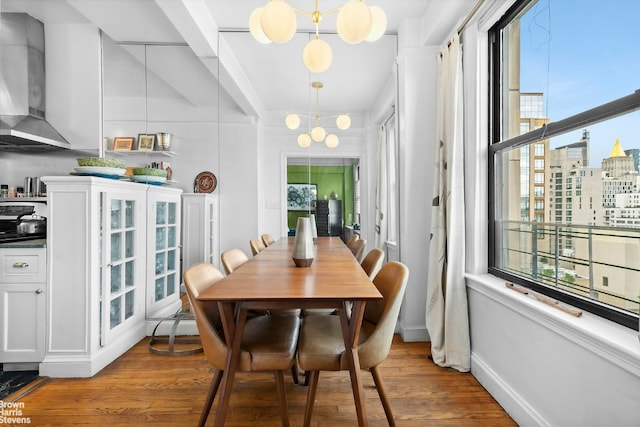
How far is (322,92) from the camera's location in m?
3.17

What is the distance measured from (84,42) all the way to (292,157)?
2074 millimetres

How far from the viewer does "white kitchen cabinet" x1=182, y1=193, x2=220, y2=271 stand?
303cm

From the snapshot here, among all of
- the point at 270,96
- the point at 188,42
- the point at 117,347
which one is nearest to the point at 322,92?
the point at 270,96

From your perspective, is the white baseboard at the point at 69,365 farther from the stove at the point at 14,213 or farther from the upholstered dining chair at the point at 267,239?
the upholstered dining chair at the point at 267,239

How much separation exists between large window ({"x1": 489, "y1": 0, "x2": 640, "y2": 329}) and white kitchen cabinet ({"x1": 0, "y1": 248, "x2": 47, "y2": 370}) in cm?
311

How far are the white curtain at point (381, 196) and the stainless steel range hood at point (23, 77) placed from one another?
2891 millimetres

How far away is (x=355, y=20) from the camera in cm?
154

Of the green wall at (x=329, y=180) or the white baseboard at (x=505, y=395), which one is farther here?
the green wall at (x=329, y=180)

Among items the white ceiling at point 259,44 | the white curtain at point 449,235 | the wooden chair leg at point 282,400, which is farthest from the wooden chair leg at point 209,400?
the white ceiling at point 259,44

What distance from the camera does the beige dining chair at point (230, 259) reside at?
2.04 meters

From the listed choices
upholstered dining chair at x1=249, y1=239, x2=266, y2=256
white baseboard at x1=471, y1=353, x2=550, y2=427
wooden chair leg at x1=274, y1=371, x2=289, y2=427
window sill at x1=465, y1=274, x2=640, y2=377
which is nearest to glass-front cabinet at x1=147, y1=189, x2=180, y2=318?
upholstered dining chair at x1=249, y1=239, x2=266, y2=256

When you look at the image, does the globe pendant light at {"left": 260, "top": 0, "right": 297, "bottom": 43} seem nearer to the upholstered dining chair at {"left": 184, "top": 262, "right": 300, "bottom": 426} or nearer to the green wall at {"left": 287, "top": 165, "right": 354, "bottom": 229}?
the upholstered dining chair at {"left": 184, "top": 262, "right": 300, "bottom": 426}

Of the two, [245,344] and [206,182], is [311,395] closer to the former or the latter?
[245,344]

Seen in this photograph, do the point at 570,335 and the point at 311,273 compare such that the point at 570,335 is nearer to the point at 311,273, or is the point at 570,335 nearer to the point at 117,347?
the point at 311,273
